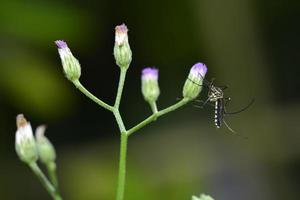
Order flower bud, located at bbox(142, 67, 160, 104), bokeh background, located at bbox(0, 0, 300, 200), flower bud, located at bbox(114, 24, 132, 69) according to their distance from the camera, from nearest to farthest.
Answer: flower bud, located at bbox(114, 24, 132, 69) → flower bud, located at bbox(142, 67, 160, 104) → bokeh background, located at bbox(0, 0, 300, 200)

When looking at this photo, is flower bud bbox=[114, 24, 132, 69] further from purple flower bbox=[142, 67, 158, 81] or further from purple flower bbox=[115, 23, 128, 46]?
purple flower bbox=[142, 67, 158, 81]

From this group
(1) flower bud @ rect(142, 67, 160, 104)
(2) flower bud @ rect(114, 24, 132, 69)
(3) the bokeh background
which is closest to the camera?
(2) flower bud @ rect(114, 24, 132, 69)

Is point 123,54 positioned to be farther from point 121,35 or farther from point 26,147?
point 26,147

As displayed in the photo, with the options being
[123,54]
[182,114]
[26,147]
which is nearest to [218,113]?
[123,54]

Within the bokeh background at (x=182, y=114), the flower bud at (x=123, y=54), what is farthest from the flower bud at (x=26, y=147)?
the bokeh background at (x=182, y=114)

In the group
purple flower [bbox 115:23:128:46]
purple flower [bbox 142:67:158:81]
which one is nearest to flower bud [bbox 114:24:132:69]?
purple flower [bbox 115:23:128:46]

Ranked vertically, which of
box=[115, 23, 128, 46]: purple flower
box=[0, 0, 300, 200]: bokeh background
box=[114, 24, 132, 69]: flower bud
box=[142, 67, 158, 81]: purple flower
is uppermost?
box=[115, 23, 128, 46]: purple flower

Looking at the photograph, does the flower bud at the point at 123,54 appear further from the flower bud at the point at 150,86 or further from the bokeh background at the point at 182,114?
the bokeh background at the point at 182,114
